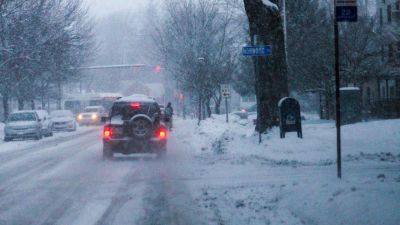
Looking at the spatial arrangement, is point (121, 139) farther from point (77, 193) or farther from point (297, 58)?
point (297, 58)

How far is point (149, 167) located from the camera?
14328 millimetres

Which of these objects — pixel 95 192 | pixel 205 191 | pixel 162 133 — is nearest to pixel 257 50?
pixel 162 133

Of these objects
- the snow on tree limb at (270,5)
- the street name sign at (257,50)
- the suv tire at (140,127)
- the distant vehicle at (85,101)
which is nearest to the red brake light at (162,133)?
the suv tire at (140,127)

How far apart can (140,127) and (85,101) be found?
44319 millimetres

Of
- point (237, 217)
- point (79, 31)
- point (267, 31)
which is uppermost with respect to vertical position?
point (79, 31)

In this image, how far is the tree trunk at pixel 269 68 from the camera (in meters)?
17.6

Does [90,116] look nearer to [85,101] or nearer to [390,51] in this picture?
[85,101]

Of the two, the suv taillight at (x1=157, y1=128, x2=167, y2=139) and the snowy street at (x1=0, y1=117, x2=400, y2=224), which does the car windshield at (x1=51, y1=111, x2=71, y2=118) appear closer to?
the snowy street at (x1=0, y1=117, x2=400, y2=224)

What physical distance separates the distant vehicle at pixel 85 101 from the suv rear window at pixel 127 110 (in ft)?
136

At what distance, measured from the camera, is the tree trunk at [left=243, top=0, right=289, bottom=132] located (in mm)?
17573

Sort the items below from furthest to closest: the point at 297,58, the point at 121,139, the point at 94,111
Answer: the point at 94,111, the point at 297,58, the point at 121,139

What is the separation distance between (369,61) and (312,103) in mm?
28570

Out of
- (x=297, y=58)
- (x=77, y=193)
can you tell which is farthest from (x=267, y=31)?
(x=297, y=58)

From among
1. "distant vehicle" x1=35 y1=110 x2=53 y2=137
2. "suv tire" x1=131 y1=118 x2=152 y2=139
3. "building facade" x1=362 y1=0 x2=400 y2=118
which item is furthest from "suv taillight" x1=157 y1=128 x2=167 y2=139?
"distant vehicle" x1=35 y1=110 x2=53 y2=137
